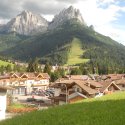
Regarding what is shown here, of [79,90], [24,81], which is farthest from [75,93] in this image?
[24,81]

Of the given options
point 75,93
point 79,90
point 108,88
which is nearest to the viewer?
point 75,93

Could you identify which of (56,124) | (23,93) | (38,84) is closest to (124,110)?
(56,124)

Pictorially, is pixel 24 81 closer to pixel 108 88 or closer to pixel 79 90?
pixel 108 88

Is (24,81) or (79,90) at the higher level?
(24,81)

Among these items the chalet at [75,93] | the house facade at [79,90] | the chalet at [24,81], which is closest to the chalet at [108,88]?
the house facade at [79,90]

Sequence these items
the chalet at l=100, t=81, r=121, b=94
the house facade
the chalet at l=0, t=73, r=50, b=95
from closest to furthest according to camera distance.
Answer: the house facade < the chalet at l=100, t=81, r=121, b=94 < the chalet at l=0, t=73, r=50, b=95

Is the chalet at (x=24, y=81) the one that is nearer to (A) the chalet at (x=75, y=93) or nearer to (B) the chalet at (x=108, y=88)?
(A) the chalet at (x=75, y=93)

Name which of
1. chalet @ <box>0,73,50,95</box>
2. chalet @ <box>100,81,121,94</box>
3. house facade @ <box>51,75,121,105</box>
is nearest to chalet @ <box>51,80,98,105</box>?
house facade @ <box>51,75,121,105</box>

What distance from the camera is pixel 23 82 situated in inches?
4697

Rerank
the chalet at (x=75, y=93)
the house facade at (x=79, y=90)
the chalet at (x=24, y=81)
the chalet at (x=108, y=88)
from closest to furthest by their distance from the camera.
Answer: the chalet at (x=75, y=93) < the house facade at (x=79, y=90) < the chalet at (x=108, y=88) < the chalet at (x=24, y=81)

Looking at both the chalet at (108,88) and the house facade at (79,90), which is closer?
the house facade at (79,90)

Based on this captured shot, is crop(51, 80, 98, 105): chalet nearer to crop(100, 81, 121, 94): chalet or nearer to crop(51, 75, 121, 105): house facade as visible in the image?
crop(51, 75, 121, 105): house facade

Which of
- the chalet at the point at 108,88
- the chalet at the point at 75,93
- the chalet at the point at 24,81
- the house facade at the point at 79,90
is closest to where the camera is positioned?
the chalet at the point at 75,93

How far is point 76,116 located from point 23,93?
101478mm
